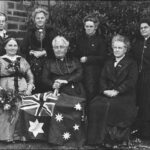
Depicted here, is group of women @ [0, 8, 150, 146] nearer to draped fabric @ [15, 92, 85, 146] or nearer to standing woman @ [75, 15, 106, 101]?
standing woman @ [75, 15, 106, 101]

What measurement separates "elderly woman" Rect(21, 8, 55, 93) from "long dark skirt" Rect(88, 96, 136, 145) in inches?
43.0

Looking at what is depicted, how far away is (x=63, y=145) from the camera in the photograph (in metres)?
6.05

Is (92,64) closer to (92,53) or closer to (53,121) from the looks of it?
(92,53)

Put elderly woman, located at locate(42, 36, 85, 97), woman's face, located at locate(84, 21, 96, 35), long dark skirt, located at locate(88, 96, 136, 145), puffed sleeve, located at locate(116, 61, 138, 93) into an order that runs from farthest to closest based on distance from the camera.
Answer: woman's face, located at locate(84, 21, 96, 35) → elderly woman, located at locate(42, 36, 85, 97) → puffed sleeve, located at locate(116, 61, 138, 93) → long dark skirt, located at locate(88, 96, 136, 145)

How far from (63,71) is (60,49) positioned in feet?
1.08

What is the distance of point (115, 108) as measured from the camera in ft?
19.7

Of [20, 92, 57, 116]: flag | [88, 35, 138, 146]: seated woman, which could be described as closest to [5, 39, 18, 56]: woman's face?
[20, 92, 57, 116]: flag

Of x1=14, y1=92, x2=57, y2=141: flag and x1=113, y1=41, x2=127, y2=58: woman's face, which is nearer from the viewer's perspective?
x1=14, y1=92, x2=57, y2=141: flag

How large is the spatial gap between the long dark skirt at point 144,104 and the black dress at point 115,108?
22 centimetres

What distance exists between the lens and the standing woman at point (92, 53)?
6.74 meters

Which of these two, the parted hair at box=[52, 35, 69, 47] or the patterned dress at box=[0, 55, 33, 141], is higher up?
the parted hair at box=[52, 35, 69, 47]

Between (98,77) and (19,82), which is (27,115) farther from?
(98,77)

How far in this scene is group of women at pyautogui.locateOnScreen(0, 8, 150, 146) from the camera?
19.9 feet

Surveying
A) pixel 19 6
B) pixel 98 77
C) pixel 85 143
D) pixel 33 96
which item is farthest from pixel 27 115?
pixel 19 6
